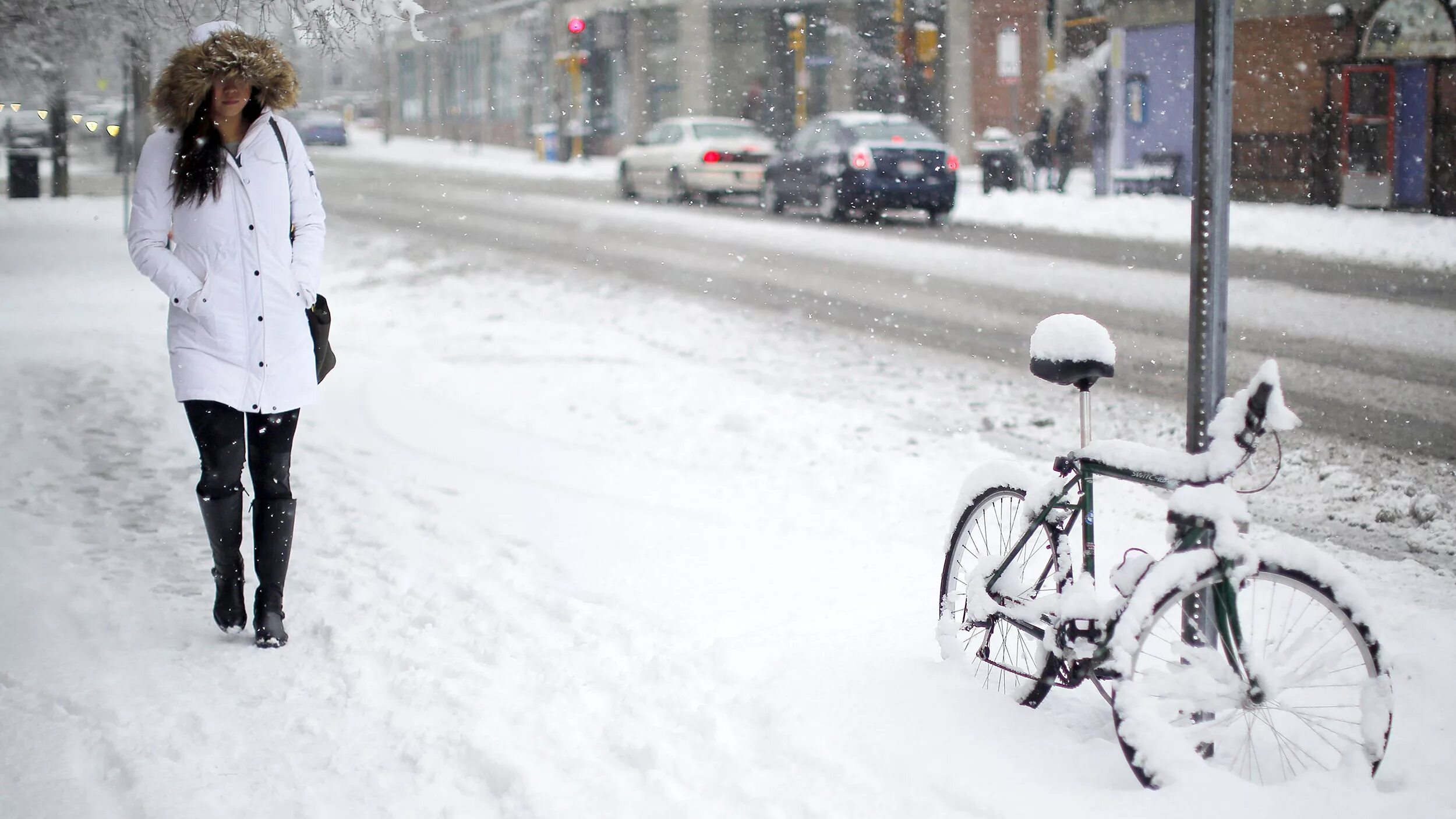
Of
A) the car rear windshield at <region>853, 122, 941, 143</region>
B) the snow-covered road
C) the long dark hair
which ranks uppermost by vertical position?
the car rear windshield at <region>853, 122, 941, 143</region>

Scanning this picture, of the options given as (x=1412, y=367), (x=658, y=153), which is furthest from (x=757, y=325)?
(x=658, y=153)

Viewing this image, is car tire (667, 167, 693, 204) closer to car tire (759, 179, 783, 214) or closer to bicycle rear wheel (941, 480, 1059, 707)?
car tire (759, 179, 783, 214)

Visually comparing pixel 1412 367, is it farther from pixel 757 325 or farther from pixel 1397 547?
pixel 757 325

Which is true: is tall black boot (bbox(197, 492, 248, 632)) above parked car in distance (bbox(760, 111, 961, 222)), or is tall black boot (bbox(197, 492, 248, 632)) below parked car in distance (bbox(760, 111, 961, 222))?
below

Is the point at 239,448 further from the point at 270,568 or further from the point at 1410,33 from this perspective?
the point at 1410,33

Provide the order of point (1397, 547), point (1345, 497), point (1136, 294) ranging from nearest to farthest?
1. point (1397, 547)
2. point (1345, 497)
3. point (1136, 294)

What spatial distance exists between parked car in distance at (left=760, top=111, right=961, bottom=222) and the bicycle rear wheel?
16238mm

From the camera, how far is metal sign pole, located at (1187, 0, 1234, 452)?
10.7ft

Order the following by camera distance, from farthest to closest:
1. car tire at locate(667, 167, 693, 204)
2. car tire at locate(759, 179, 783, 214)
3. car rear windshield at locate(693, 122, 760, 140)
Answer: car rear windshield at locate(693, 122, 760, 140), car tire at locate(667, 167, 693, 204), car tire at locate(759, 179, 783, 214)

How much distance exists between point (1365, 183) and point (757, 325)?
43.5 ft

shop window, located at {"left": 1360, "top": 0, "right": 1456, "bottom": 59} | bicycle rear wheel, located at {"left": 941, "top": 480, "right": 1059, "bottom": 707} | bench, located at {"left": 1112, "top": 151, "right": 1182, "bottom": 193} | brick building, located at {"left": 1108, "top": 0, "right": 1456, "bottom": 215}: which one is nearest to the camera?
bicycle rear wheel, located at {"left": 941, "top": 480, "right": 1059, "bottom": 707}

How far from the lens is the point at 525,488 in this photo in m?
6.14

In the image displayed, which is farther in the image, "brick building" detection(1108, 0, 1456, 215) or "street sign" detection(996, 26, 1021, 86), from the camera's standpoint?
"street sign" detection(996, 26, 1021, 86)

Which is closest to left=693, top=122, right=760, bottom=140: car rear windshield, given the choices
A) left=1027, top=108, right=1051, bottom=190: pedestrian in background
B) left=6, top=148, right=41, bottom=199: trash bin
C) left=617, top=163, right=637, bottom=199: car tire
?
left=617, top=163, right=637, bottom=199: car tire
